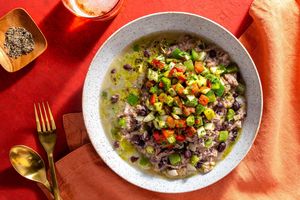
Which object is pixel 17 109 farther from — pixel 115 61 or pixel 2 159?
pixel 115 61

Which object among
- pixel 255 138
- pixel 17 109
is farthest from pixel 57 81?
pixel 255 138

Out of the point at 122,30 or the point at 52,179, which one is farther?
the point at 52,179

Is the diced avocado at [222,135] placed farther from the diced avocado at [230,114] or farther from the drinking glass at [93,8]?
the drinking glass at [93,8]

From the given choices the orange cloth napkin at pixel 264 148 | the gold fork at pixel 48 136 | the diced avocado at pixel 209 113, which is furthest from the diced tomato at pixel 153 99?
the gold fork at pixel 48 136

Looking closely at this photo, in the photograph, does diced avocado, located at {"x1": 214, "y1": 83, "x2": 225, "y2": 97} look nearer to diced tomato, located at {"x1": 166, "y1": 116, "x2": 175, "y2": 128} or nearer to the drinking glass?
diced tomato, located at {"x1": 166, "y1": 116, "x2": 175, "y2": 128}

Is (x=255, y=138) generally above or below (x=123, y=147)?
above

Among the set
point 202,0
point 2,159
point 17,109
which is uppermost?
point 202,0
